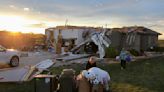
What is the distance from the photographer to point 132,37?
41562 mm

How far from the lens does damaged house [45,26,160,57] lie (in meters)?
34.5

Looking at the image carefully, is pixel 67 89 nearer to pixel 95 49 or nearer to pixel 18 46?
pixel 95 49

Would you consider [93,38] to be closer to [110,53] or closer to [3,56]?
[110,53]

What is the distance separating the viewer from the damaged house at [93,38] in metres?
34.5

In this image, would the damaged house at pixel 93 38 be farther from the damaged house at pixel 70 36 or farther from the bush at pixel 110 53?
the bush at pixel 110 53

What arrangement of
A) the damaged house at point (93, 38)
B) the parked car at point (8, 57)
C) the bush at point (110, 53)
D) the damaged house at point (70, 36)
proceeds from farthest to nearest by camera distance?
the damaged house at point (70, 36) → the damaged house at point (93, 38) → the bush at point (110, 53) → the parked car at point (8, 57)

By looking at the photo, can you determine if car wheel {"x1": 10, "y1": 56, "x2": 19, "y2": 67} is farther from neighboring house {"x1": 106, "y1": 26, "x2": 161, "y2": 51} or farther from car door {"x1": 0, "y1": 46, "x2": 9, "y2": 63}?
neighboring house {"x1": 106, "y1": 26, "x2": 161, "y2": 51}

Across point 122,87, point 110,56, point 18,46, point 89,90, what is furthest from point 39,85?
point 18,46

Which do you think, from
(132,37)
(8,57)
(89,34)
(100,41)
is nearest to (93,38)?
(100,41)

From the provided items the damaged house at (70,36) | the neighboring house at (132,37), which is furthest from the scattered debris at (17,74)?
the damaged house at (70,36)

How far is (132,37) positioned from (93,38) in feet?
28.5

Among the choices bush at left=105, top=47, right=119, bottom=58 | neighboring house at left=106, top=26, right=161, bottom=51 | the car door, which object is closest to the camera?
the car door

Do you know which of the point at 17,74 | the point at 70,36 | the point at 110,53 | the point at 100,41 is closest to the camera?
the point at 17,74

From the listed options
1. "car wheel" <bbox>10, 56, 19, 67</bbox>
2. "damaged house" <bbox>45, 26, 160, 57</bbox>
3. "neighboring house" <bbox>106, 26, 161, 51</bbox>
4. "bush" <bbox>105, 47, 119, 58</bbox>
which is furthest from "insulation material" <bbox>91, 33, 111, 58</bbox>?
"car wheel" <bbox>10, 56, 19, 67</bbox>
